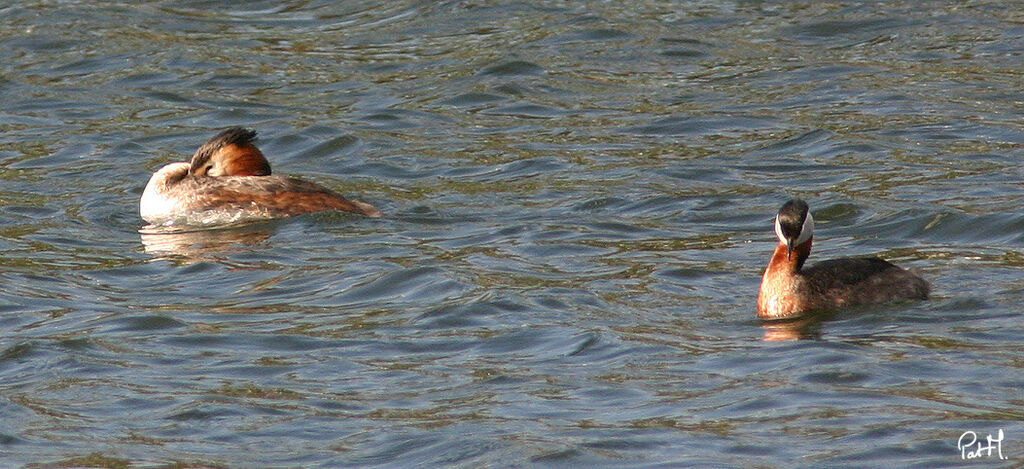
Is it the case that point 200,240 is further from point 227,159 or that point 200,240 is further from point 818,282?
point 818,282

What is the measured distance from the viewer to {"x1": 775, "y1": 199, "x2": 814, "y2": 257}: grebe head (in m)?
10.8

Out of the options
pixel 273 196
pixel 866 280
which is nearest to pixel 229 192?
pixel 273 196

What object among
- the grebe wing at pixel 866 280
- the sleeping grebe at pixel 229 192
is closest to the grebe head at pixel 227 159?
the sleeping grebe at pixel 229 192

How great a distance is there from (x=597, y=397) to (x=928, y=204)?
540 cm

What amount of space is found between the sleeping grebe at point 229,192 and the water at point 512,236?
231mm

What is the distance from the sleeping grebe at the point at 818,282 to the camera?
10641 millimetres

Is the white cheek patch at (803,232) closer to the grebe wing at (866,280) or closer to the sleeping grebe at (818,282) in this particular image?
the sleeping grebe at (818,282)

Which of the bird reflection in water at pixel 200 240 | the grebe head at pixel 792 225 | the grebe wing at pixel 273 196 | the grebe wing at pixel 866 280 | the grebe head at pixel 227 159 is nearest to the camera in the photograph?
the grebe wing at pixel 866 280

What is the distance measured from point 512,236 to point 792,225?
306cm

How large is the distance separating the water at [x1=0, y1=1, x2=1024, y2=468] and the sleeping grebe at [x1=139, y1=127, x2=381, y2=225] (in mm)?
231

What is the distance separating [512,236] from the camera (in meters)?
13.3

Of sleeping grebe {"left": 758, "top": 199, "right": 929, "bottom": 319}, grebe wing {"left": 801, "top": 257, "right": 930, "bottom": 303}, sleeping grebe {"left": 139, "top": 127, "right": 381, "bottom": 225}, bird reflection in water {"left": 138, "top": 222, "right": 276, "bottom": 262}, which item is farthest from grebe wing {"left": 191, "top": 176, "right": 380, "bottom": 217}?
grebe wing {"left": 801, "top": 257, "right": 930, "bottom": 303}

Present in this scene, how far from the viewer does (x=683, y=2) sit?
21.7m

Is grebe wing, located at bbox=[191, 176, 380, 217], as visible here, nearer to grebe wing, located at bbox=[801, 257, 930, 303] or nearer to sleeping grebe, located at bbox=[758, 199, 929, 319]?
sleeping grebe, located at bbox=[758, 199, 929, 319]
